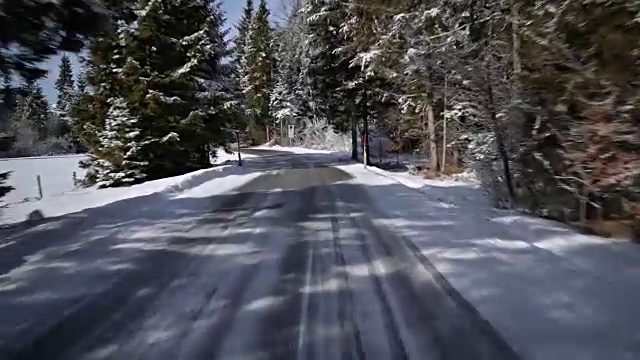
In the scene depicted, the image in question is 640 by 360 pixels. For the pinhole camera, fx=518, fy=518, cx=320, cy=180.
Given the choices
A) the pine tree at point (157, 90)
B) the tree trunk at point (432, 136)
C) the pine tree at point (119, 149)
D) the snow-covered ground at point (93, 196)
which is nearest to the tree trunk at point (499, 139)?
the snow-covered ground at point (93, 196)

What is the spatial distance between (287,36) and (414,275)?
3544cm

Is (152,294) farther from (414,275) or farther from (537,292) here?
(537,292)

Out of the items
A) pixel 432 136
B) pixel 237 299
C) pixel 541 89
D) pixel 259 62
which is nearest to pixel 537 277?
pixel 237 299

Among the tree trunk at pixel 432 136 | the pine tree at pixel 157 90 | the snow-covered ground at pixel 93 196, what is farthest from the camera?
the pine tree at pixel 157 90

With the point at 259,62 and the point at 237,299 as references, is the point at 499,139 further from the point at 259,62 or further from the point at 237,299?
the point at 259,62

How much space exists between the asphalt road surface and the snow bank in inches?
10.6

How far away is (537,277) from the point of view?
18.2 ft

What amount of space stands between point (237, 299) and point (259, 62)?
6511cm

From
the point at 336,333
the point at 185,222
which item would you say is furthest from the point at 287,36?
the point at 336,333

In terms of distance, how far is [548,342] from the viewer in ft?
12.8

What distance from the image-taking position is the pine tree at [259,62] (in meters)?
67.8

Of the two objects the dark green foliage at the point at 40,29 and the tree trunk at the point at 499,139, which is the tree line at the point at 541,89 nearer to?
the tree trunk at the point at 499,139

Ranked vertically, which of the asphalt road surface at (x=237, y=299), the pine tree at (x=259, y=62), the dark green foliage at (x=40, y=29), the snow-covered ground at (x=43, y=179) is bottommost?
the snow-covered ground at (x=43, y=179)

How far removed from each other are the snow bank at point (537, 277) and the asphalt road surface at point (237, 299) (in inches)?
10.6
